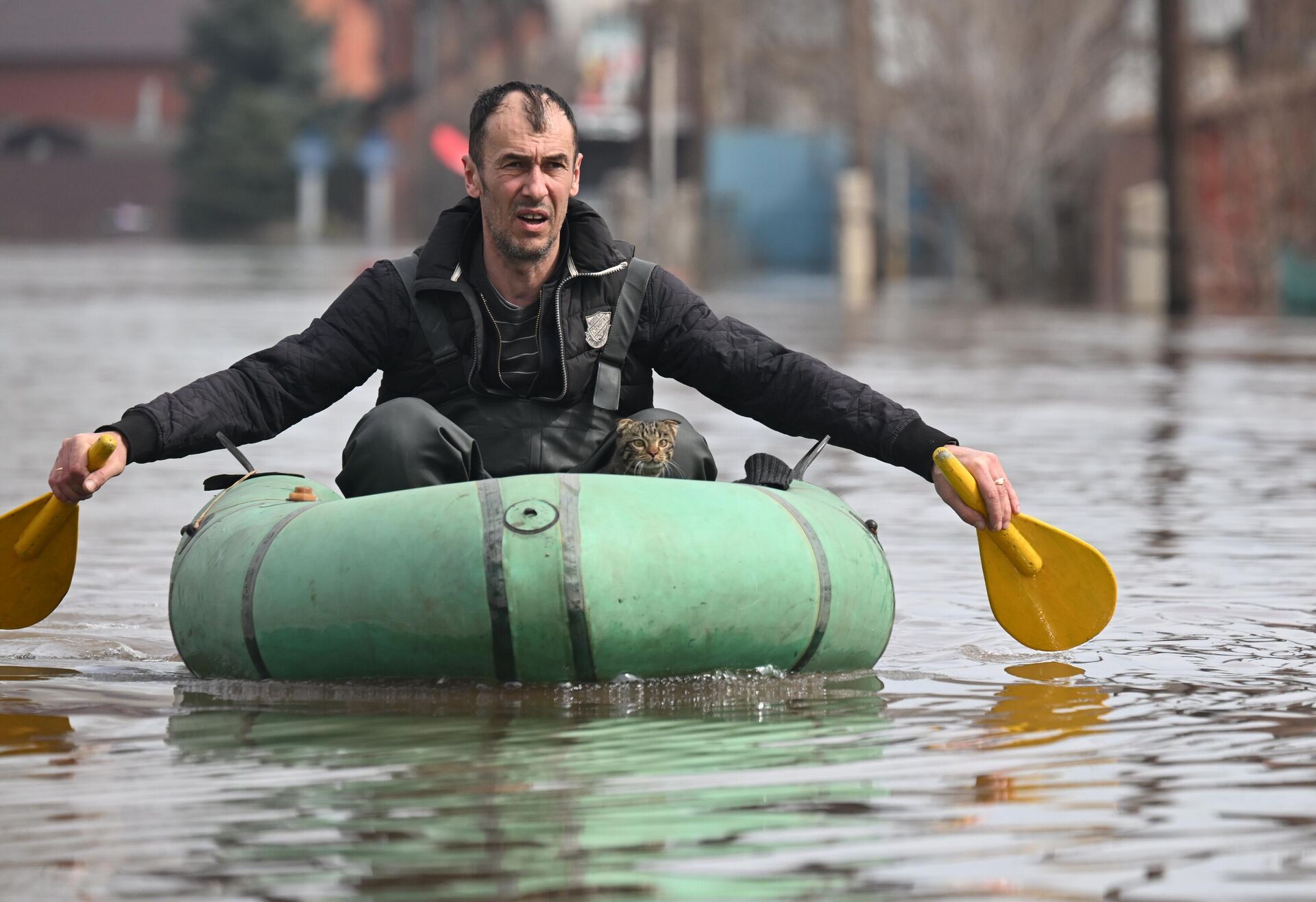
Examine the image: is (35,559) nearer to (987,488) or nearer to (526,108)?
(526,108)

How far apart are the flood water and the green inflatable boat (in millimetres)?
90

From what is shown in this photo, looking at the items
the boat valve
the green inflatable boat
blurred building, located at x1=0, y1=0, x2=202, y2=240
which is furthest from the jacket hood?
blurred building, located at x1=0, y1=0, x2=202, y2=240

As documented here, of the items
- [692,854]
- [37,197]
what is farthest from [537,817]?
[37,197]

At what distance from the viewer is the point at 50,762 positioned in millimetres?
4844

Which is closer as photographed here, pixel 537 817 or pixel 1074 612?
pixel 537 817

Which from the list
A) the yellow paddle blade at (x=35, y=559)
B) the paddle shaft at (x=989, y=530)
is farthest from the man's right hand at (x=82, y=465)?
the paddle shaft at (x=989, y=530)

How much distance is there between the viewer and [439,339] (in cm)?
630

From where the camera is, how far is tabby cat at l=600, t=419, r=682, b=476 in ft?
20.2

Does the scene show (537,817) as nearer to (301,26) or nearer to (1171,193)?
(1171,193)

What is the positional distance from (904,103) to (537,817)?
31.9 metres

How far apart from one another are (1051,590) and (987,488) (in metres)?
0.52

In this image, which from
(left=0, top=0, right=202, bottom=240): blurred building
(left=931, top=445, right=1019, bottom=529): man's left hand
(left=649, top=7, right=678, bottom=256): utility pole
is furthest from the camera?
(left=0, top=0, right=202, bottom=240): blurred building

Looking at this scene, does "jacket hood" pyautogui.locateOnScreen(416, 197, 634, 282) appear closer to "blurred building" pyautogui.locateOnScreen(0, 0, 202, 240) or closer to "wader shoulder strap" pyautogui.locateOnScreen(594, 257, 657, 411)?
"wader shoulder strap" pyautogui.locateOnScreen(594, 257, 657, 411)

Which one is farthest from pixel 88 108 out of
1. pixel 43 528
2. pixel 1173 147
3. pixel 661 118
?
pixel 43 528
